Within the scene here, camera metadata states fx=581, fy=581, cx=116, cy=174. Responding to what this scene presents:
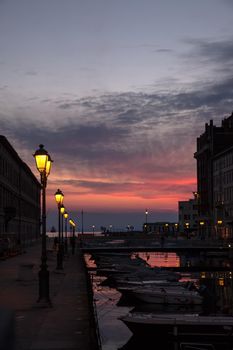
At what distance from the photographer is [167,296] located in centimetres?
3434

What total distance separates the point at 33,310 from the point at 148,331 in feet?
13.9

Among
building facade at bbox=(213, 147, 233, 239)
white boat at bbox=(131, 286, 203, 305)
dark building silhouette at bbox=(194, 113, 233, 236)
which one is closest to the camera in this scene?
white boat at bbox=(131, 286, 203, 305)

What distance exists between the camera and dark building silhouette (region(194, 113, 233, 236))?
142 metres

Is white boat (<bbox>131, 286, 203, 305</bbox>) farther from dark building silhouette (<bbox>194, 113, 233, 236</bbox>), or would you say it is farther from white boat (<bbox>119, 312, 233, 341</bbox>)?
dark building silhouette (<bbox>194, 113, 233, 236</bbox>)

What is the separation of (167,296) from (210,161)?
112m

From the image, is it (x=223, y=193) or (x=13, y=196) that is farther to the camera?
(x=223, y=193)

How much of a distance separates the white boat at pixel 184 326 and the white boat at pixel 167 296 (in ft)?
45.2

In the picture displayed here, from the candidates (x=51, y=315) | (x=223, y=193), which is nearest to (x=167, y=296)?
(x=51, y=315)

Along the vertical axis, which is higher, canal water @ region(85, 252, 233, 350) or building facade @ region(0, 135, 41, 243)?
building facade @ region(0, 135, 41, 243)

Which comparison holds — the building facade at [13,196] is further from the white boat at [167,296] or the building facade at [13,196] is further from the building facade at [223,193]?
the building facade at [223,193]

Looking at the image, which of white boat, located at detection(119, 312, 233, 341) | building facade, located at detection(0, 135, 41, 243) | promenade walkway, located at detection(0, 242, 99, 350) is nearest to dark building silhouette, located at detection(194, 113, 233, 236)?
building facade, located at detection(0, 135, 41, 243)

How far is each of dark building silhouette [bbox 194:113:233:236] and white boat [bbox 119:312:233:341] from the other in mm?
118576

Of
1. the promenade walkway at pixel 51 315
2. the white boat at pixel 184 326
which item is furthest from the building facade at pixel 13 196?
the white boat at pixel 184 326

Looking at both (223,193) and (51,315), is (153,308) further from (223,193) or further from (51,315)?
(223,193)
